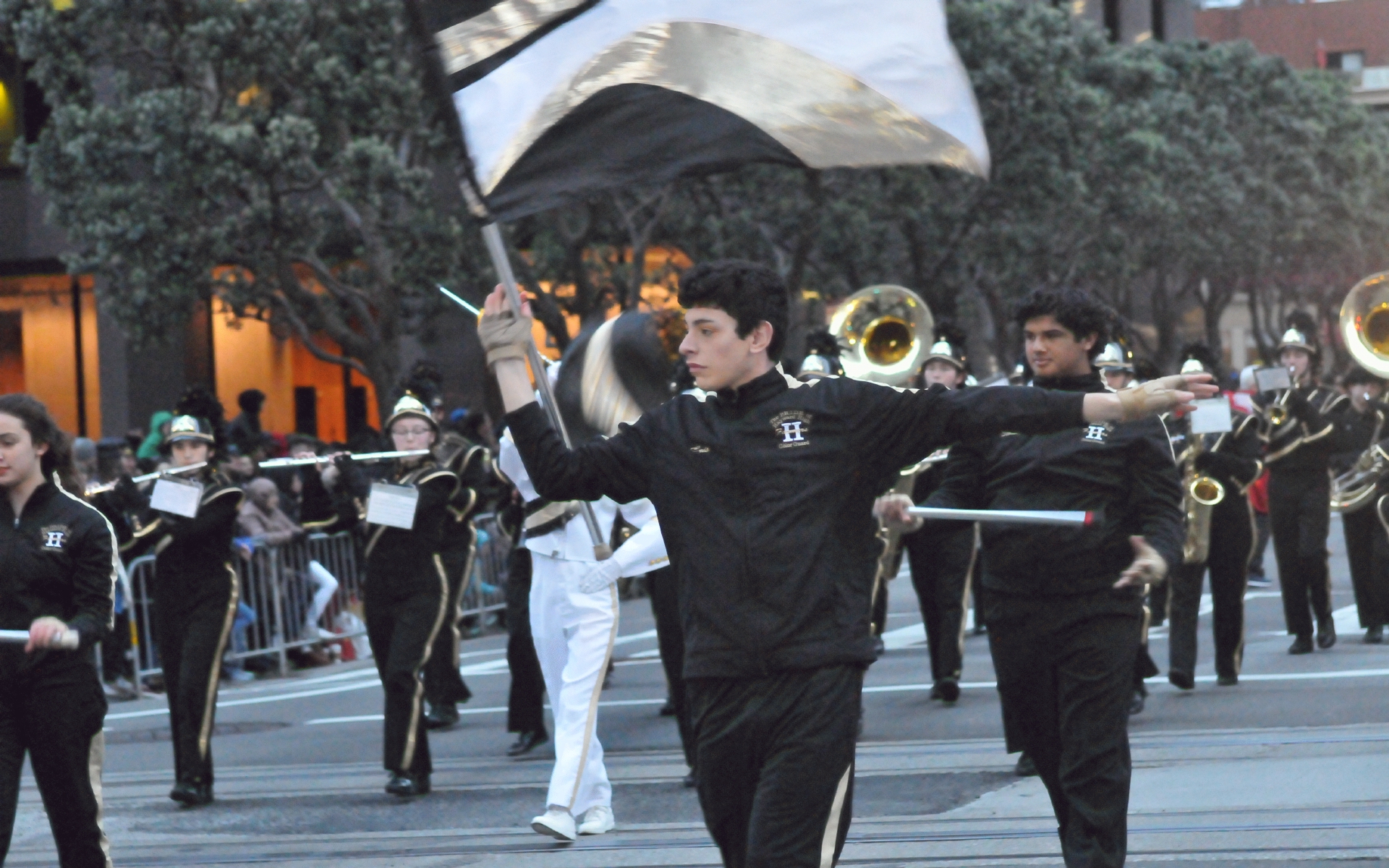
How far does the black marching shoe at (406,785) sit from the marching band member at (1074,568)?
3630mm

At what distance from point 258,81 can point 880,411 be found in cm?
1704

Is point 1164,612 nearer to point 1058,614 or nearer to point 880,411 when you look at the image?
point 1058,614

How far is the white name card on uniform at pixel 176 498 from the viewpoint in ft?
31.1

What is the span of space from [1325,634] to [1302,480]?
107cm

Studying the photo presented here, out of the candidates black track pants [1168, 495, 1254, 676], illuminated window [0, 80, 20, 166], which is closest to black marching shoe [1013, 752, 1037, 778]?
black track pants [1168, 495, 1254, 676]

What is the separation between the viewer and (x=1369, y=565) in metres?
13.9

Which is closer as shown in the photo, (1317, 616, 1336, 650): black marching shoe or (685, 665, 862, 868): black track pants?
(685, 665, 862, 868): black track pants

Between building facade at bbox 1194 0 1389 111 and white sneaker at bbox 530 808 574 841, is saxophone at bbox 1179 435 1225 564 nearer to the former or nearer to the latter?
white sneaker at bbox 530 808 574 841

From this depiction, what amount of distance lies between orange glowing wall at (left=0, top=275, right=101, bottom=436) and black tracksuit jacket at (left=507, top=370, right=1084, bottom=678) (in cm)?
2483

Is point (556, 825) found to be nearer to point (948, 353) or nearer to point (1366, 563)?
point (948, 353)

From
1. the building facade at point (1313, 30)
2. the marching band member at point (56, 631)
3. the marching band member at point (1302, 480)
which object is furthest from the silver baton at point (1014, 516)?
the building facade at point (1313, 30)

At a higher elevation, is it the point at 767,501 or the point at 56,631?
the point at 767,501

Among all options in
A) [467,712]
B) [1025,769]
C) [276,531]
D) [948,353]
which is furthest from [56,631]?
[276,531]

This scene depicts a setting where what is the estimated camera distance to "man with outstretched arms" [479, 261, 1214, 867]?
4727 mm
